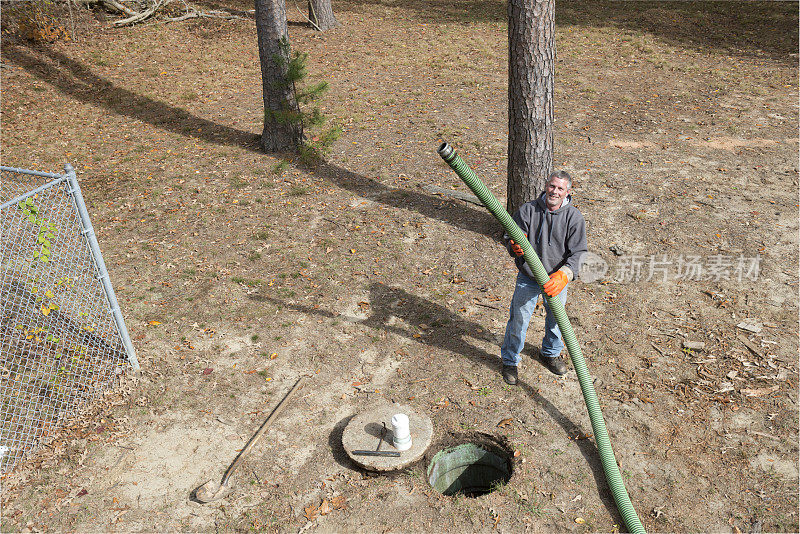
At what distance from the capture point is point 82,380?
228 inches

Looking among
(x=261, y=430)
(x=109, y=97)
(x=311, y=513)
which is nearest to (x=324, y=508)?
(x=311, y=513)

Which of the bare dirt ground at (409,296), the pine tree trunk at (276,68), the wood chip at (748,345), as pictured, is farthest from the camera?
the pine tree trunk at (276,68)

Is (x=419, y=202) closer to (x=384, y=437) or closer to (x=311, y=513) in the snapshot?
(x=384, y=437)

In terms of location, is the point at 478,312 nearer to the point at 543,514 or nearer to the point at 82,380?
the point at 543,514

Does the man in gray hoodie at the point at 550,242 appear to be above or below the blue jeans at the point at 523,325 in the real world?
above

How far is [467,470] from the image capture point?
5.29 m

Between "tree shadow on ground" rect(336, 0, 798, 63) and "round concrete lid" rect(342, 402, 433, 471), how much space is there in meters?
14.3

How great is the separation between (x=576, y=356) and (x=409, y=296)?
7.96 ft

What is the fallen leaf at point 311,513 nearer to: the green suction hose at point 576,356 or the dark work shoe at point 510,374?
the dark work shoe at point 510,374

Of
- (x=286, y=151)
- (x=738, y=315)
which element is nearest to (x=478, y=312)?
(x=738, y=315)

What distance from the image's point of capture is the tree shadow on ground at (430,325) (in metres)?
5.68

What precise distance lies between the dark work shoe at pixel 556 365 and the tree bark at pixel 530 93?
8.42 ft

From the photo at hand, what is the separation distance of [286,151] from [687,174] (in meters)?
6.68

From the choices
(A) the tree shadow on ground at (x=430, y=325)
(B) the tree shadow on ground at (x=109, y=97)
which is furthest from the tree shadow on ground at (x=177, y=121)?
(A) the tree shadow on ground at (x=430, y=325)
